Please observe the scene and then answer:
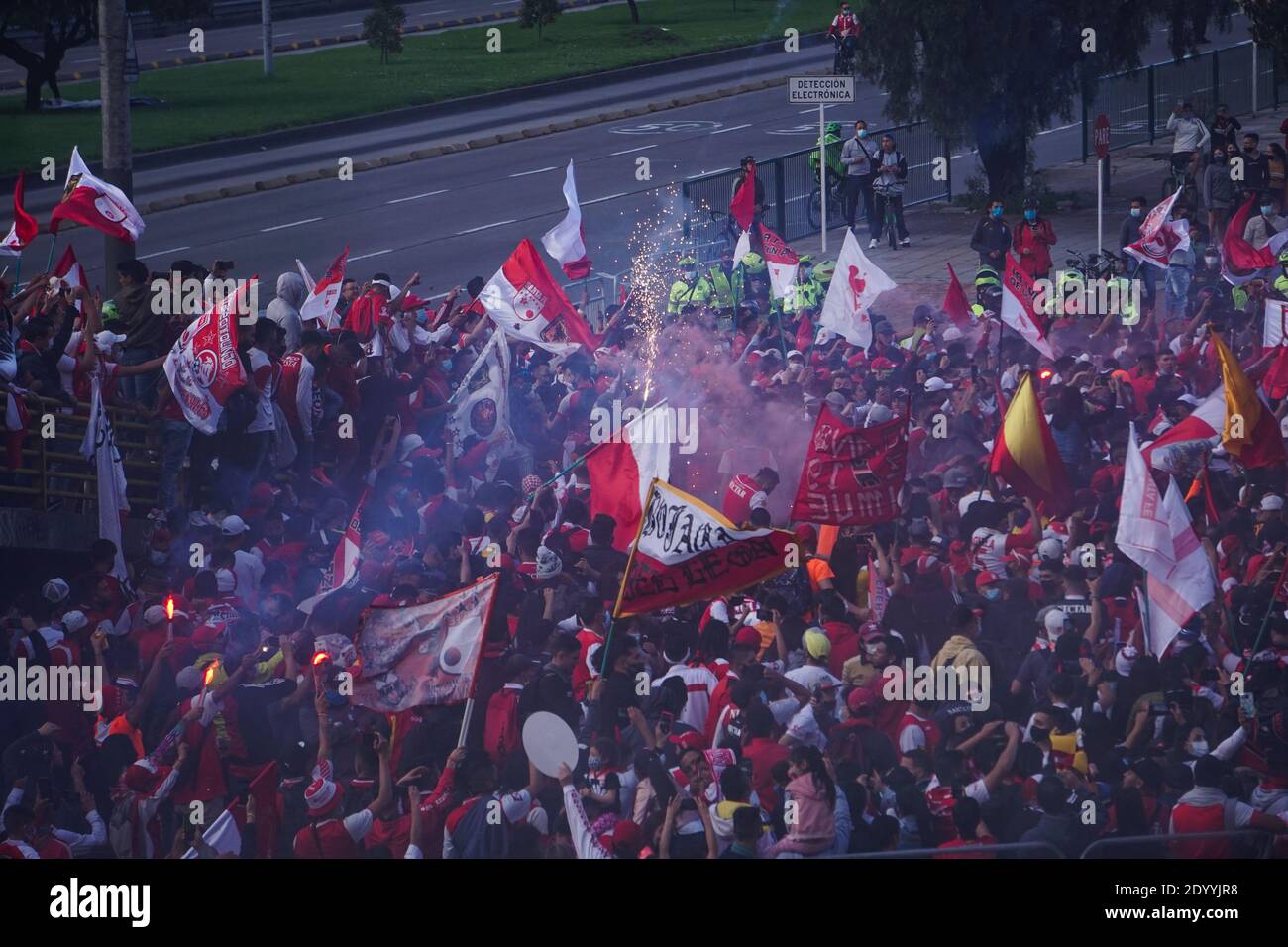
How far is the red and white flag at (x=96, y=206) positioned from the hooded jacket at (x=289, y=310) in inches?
55.1

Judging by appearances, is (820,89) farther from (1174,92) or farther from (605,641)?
(1174,92)

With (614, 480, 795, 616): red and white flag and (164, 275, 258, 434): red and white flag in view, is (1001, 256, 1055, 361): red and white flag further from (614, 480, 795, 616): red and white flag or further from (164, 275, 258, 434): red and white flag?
(164, 275, 258, 434): red and white flag

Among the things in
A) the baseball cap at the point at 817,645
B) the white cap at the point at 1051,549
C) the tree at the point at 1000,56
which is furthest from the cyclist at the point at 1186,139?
the baseball cap at the point at 817,645

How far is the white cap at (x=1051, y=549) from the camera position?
1100 cm

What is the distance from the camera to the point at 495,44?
40531mm

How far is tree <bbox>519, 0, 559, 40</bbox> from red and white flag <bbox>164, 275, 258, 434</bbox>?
2991 cm

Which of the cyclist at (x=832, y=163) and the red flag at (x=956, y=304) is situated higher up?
the cyclist at (x=832, y=163)

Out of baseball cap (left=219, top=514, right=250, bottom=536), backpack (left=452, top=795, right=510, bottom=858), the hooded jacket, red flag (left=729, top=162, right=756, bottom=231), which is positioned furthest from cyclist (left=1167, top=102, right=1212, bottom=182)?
backpack (left=452, top=795, right=510, bottom=858)

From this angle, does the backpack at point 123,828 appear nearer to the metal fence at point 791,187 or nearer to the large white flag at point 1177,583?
the large white flag at point 1177,583

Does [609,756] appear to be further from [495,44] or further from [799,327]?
[495,44]

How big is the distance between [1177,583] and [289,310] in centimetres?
831

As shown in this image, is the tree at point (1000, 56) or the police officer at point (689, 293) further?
the tree at point (1000, 56)

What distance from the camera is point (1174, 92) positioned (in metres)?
31.8

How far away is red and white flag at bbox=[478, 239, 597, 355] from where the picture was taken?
14.6 meters
